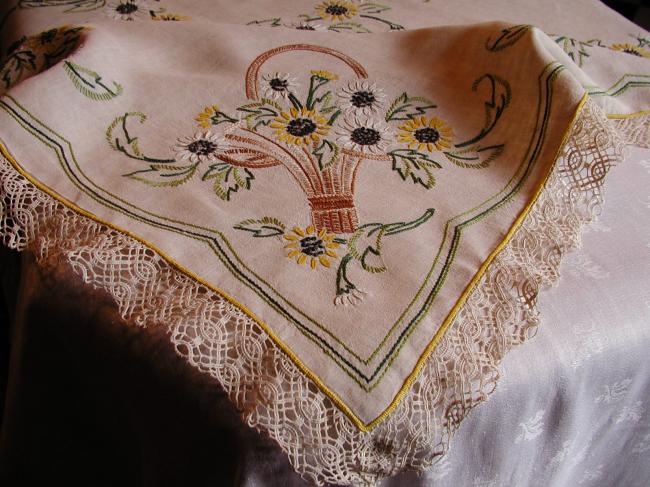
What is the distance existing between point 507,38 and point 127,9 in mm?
594

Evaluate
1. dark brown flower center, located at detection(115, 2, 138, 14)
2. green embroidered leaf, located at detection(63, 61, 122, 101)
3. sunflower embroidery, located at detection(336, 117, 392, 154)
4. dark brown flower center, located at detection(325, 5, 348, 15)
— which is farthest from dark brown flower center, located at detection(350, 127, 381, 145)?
dark brown flower center, located at detection(115, 2, 138, 14)

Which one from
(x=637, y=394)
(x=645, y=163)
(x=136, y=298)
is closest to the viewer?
(x=136, y=298)

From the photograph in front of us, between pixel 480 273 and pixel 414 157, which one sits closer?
pixel 480 273

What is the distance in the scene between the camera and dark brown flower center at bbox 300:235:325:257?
56 cm

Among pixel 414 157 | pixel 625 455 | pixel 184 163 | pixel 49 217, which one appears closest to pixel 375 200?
pixel 414 157

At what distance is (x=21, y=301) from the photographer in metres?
0.65

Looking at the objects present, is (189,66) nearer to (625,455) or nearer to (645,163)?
(645,163)

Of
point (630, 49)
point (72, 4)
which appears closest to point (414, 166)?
point (630, 49)

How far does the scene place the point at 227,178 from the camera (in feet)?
2.08

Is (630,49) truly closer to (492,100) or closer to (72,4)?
(492,100)

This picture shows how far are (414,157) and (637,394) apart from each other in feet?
1.08

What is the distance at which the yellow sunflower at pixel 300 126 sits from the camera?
69 centimetres

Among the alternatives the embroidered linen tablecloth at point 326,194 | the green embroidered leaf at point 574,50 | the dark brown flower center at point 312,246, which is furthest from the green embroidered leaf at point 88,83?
the green embroidered leaf at point 574,50

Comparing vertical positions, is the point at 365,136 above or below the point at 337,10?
below
